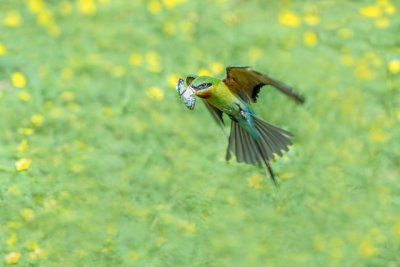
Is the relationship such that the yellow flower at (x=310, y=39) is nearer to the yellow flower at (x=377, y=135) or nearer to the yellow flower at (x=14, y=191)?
the yellow flower at (x=377, y=135)

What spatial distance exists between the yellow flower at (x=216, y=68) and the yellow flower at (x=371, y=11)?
1.36m

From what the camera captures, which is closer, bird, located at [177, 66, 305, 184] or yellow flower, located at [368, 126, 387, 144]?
bird, located at [177, 66, 305, 184]

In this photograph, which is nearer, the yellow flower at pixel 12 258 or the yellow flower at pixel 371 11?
the yellow flower at pixel 12 258

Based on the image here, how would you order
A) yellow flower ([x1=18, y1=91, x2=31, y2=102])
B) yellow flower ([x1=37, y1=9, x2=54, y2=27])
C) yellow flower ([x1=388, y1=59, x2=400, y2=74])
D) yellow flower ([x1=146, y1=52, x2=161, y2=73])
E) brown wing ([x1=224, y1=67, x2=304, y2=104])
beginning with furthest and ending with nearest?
yellow flower ([x1=37, y1=9, x2=54, y2=27])
yellow flower ([x1=388, y1=59, x2=400, y2=74])
yellow flower ([x1=146, y1=52, x2=161, y2=73])
yellow flower ([x1=18, y1=91, x2=31, y2=102])
brown wing ([x1=224, y1=67, x2=304, y2=104])

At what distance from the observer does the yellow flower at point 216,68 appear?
5.43 meters

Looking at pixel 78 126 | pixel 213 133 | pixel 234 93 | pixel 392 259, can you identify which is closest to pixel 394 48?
pixel 213 133

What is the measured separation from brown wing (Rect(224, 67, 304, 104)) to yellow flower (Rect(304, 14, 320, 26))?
9.59 feet

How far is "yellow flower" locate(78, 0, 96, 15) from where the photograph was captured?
5941mm

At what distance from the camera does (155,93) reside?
512cm

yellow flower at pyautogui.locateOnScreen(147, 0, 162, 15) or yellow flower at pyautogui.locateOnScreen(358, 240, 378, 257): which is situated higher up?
yellow flower at pyautogui.locateOnScreen(147, 0, 162, 15)

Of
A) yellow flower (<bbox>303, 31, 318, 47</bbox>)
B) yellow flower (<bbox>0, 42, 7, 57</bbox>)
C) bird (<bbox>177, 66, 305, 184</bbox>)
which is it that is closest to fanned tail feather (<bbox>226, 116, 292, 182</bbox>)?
bird (<bbox>177, 66, 305, 184</bbox>)

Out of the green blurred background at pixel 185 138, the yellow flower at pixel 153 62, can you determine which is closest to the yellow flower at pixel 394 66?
the green blurred background at pixel 185 138

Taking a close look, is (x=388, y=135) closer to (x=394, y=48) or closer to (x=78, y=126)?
(x=394, y=48)

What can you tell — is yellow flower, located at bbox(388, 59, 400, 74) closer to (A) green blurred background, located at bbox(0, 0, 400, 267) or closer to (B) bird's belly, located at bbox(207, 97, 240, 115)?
(A) green blurred background, located at bbox(0, 0, 400, 267)
